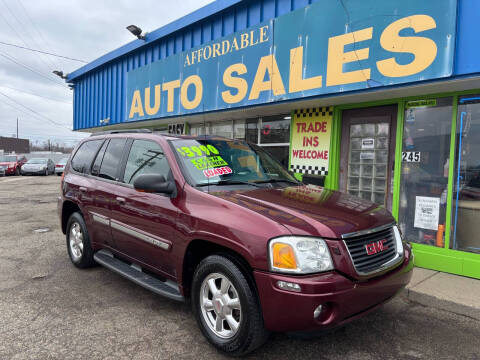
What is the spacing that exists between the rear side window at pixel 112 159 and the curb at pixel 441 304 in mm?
3543

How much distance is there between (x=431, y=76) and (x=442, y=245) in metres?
2.42

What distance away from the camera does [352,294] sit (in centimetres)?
225

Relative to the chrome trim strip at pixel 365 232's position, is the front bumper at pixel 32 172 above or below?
below

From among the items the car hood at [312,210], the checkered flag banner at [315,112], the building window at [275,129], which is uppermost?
the checkered flag banner at [315,112]

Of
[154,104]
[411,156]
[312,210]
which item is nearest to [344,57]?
[411,156]

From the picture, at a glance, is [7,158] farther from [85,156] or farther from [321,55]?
[321,55]

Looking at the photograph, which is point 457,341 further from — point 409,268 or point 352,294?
point 352,294

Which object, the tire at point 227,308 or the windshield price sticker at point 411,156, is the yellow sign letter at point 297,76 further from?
the tire at point 227,308

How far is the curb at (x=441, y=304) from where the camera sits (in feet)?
11.4

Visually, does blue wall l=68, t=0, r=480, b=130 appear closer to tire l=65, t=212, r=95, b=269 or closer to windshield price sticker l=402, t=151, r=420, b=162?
windshield price sticker l=402, t=151, r=420, b=162

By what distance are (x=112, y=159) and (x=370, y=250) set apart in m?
3.12

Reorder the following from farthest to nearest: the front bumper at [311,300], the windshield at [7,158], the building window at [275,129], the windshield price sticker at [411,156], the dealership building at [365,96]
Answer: the windshield at [7,158] < the building window at [275,129] < the windshield price sticker at [411,156] < the dealership building at [365,96] < the front bumper at [311,300]

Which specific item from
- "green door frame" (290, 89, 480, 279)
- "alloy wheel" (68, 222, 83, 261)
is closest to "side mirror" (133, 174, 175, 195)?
"alloy wheel" (68, 222, 83, 261)

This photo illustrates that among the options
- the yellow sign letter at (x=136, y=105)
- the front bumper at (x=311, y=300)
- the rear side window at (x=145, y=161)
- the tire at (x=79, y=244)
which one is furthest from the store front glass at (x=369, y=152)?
the yellow sign letter at (x=136, y=105)
